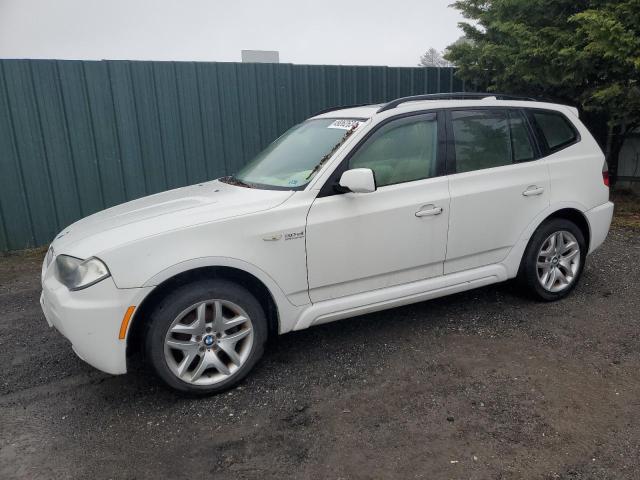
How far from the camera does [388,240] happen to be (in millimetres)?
3570

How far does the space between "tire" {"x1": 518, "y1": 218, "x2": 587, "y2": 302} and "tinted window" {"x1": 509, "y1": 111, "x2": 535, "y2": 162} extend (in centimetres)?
61

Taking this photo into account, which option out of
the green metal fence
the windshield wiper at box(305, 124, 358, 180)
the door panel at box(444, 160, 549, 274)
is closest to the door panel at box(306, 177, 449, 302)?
the door panel at box(444, 160, 549, 274)

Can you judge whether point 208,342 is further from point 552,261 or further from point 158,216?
point 552,261

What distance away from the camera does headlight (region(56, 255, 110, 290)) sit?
289cm

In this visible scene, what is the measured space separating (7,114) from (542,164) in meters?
6.22

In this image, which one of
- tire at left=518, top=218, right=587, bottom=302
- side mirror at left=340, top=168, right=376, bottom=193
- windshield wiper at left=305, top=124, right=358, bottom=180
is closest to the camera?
side mirror at left=340, top=168, right=376, bottom=193

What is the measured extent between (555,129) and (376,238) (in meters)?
2.15

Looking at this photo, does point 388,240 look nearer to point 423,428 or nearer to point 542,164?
point 423,428

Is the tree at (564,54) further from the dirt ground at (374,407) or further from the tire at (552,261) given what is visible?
the dirt ground at (374,407)

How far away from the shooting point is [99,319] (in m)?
2.86

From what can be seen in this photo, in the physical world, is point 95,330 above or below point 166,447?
above

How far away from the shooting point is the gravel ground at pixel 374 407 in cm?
258

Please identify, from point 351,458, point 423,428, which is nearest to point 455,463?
point 423,428

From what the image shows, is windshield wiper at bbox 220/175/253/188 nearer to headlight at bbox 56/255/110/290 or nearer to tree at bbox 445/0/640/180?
headlight at bbox 56/255/110/290
